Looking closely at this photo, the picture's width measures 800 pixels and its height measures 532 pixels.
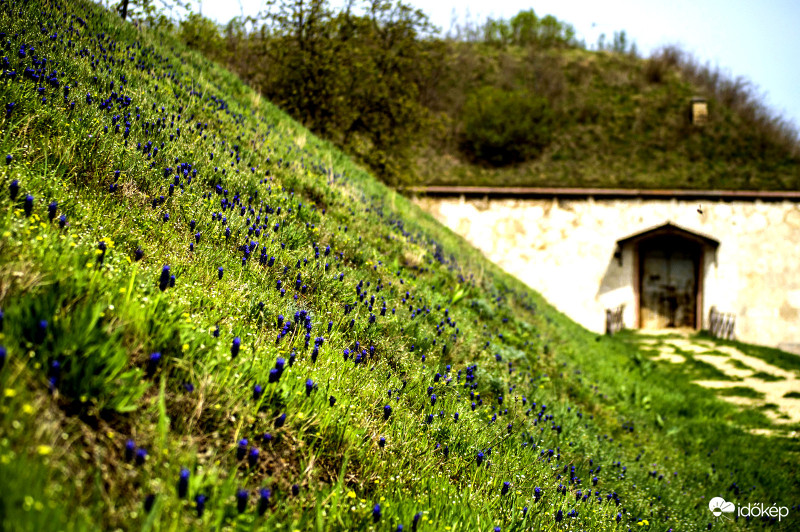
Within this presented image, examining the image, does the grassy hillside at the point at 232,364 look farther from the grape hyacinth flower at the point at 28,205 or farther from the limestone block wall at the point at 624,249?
the limestone block wall at the point at 624,249

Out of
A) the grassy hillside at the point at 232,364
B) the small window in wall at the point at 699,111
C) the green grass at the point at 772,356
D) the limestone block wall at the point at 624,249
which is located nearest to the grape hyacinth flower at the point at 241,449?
the grassy hillside at the point at 232,364

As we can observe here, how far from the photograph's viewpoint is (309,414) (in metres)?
2.52

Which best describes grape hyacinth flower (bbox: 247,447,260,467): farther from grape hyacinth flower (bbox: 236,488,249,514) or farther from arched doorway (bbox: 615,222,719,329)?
arched doorway (bbox: 615,222,719,329)

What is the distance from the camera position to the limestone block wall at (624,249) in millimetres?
23422

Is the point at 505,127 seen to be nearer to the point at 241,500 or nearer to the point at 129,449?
the point at 241,500

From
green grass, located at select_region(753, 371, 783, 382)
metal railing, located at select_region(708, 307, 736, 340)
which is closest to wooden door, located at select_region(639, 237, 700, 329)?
metal railing, located at select_region(708, 307, 736, 340)

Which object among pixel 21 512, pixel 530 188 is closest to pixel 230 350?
pixel 21 512

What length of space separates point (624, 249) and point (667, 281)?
2.95 metres

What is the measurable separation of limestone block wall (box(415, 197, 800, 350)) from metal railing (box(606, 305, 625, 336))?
385 millimetres

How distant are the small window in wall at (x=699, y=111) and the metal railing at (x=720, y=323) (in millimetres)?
12396

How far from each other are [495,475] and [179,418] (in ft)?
6.41

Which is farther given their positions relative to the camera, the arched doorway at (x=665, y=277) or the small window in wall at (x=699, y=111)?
the small window in wall at (x=699, y=111)

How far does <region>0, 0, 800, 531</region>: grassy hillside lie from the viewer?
5.87 feet

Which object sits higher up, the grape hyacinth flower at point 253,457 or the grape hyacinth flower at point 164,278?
the grape hyacinth flower at point 164,278
